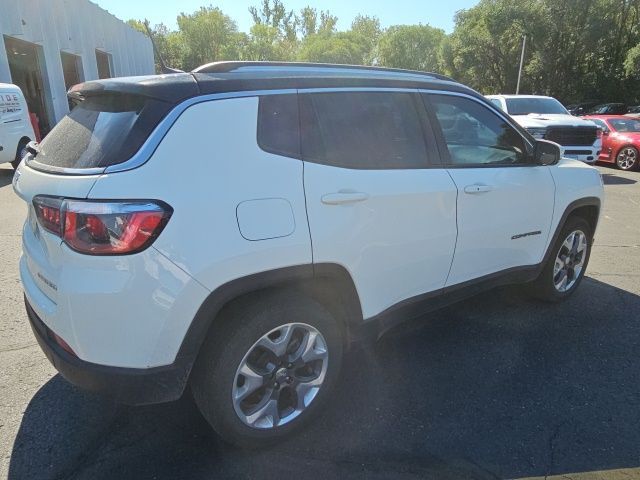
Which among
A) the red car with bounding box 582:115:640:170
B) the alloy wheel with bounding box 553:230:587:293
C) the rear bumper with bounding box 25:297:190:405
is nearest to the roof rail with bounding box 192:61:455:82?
the rear bumper with bounding box 25:297:190:405

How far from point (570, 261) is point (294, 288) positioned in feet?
9.71

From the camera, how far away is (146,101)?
2215 millimetres

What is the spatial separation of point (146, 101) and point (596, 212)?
382 cm

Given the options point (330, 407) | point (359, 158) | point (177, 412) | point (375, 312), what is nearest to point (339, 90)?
point (359, 158)

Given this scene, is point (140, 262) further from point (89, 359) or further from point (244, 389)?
point (244, 389)

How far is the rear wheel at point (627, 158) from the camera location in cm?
1316

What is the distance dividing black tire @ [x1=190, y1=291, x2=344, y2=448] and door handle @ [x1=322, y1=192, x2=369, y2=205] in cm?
48

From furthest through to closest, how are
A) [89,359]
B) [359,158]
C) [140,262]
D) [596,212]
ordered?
[596,212] → [359,158] → [89,359] → [140,262]

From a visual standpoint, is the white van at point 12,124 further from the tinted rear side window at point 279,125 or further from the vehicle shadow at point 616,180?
the vehicle shadow at point 616,180

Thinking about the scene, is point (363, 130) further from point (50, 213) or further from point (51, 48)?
point (51, 48)

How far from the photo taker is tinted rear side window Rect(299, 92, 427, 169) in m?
2.53

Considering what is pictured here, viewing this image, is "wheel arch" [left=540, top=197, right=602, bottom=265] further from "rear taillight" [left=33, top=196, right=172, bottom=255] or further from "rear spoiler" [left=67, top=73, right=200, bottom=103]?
"rear taillight" [left=33, top=196, right=172, bottom=255]

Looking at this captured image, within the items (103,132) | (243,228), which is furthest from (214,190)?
(103,132)

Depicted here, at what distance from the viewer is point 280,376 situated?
2.55m
